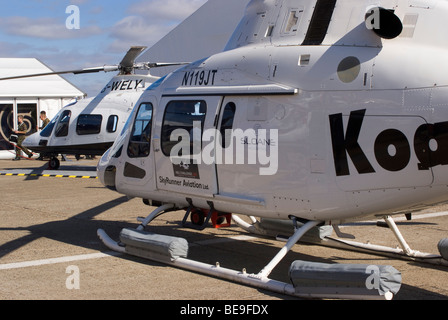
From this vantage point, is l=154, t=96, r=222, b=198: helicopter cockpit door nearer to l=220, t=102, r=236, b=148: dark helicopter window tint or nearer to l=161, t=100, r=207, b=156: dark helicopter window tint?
l=161, t=100, r=207, b=156: dark helicopter window tint

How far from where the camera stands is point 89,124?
18453 mm

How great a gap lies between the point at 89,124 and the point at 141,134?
413 inches

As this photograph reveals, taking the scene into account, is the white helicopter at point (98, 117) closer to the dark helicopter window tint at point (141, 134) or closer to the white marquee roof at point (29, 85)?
the white marquee roof at point (29, 85)

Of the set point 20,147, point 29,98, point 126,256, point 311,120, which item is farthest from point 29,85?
point 311,120

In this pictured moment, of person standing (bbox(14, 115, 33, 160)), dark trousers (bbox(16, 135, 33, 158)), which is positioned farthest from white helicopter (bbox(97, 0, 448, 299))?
dark trousers (bbox(16, 135, 33, 158))

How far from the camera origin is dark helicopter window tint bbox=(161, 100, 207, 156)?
24.5ft

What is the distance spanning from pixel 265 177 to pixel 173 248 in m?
1.44

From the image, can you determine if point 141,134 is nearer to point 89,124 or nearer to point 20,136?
point 89,124

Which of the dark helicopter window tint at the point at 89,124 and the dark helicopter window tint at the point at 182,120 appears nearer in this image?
the dark helicopter window tint at the point at 182,120

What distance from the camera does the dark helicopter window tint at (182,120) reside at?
748 cm

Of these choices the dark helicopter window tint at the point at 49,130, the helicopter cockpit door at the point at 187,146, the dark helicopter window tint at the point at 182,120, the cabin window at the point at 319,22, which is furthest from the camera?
the dark helicopter window tint at the point at 49,130

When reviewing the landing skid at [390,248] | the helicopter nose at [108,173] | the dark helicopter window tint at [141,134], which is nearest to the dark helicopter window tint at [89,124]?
the helicopter nose at [108,173]

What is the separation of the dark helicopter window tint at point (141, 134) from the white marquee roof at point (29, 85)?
1882cm

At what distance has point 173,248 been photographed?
7.16m
